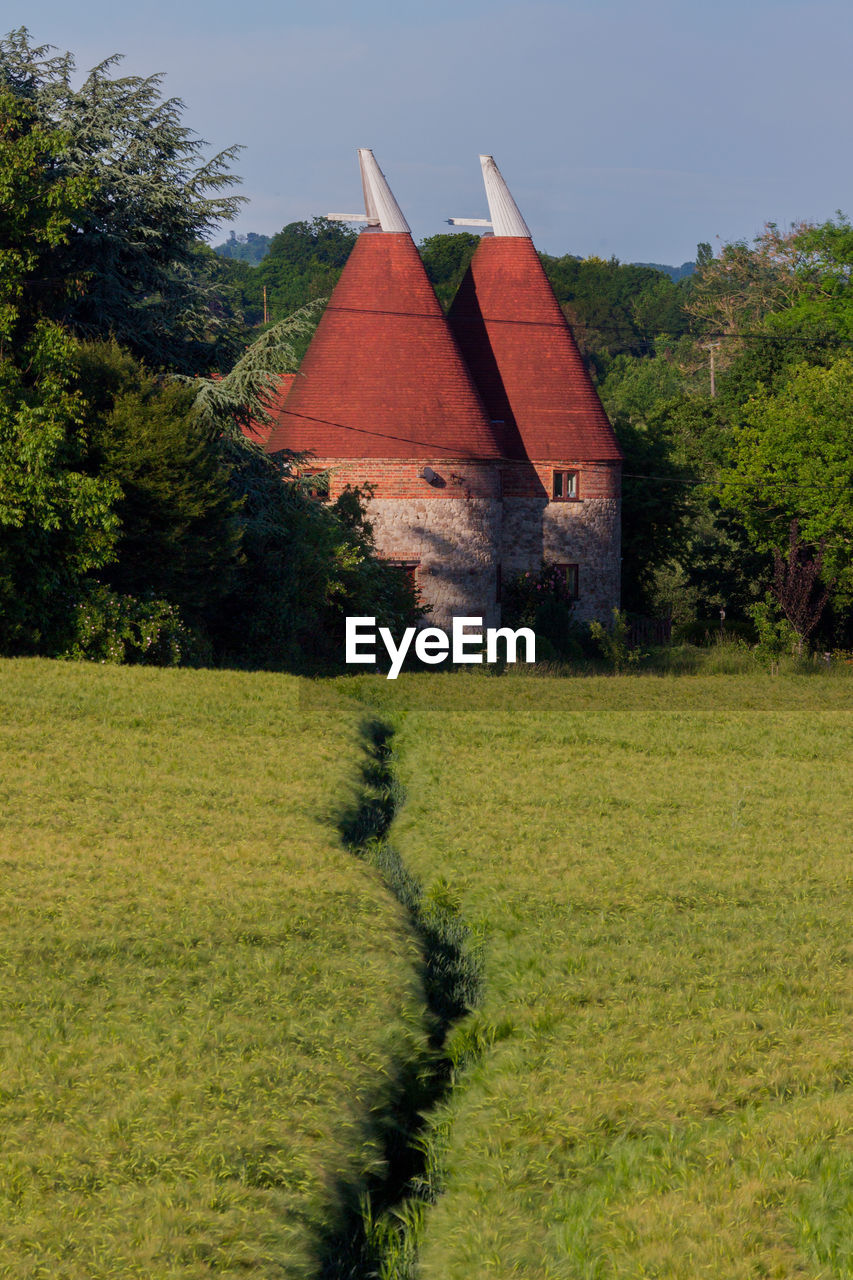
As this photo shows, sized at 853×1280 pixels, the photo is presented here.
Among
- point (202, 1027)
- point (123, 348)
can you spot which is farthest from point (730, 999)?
point (123, 348)

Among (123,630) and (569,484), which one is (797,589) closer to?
(569,484)

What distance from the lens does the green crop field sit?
18.6ft

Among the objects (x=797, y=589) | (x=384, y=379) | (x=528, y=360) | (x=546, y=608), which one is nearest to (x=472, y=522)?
(x=546, y=608)

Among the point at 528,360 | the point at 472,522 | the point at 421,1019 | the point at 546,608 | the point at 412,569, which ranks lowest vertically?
the point at 421,1019

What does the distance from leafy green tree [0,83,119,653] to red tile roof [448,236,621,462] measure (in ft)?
46.6

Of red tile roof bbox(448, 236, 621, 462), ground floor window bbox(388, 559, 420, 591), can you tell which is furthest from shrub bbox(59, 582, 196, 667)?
red tile roof bbox(448, 236, 621, 462)

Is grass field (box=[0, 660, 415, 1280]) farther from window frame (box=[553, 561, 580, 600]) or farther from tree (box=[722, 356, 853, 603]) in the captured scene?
tree (box=[722, 356, 853, 603])

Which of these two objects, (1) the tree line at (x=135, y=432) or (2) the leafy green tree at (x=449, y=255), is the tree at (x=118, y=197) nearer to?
(1) the tree line at (x=135, y=432)

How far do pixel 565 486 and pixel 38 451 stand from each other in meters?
17.0

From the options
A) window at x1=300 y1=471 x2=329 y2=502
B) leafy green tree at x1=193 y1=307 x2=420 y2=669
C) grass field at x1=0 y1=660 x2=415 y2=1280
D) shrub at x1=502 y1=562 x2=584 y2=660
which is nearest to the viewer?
grass field at x1=0 y1=660 x2=415 y2=1280

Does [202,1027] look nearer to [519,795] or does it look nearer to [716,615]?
[519,795]

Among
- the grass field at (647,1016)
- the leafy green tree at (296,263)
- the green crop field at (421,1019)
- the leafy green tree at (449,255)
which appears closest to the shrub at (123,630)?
the green crop field at (421,1019)

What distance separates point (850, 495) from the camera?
121 ft

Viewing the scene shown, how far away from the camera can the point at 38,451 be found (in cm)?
2067
